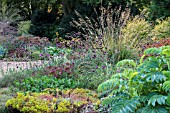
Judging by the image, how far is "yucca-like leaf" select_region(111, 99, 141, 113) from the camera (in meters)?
3.10

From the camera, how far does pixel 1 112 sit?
175 inches

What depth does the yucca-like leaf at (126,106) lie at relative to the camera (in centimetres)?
310

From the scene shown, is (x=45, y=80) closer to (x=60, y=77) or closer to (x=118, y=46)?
(x=60, y=77)

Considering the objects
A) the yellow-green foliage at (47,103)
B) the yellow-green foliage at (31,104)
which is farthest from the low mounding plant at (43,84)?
the yellow-green foliage at (31,104)

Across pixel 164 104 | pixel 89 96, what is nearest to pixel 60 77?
pixel 89 96

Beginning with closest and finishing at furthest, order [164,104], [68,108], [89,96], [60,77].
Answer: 1. [164,104]
2. [68,108]
3. [89,96]
4. [60,77]

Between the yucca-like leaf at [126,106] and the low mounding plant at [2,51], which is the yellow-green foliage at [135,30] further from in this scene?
the yucca-like leaf at [126,106]

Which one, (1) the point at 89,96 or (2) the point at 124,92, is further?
(1) the point at 89,96

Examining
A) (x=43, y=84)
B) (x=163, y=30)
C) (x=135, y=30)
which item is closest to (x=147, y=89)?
(x=43, y=84)

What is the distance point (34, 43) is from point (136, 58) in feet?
15.2

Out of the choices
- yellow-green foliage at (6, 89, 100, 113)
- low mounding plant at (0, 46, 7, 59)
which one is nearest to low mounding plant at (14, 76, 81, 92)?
yellow-green foliage at (6, 89, 100, 113)

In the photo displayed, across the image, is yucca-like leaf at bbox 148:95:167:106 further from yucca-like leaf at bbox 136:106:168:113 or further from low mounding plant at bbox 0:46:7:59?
low mounding plant at bbox 0:46:7:59

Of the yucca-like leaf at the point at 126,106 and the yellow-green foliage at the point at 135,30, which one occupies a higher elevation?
the yellow-green foliage at the point at 135,30

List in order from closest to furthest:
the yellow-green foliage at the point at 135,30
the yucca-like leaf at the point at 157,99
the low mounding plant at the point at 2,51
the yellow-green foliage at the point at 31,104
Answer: the yucca-like leaf at the point at 157,99, the yellow-green foliage at the point at 31,104, the yellow-green foliage at the point at 135,30, the low mounding plant at the point at 2,51
